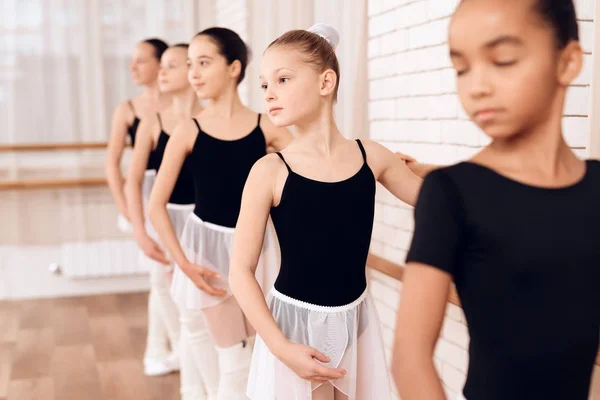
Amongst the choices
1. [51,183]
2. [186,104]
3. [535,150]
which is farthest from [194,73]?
[51,183]

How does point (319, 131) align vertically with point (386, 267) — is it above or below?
above

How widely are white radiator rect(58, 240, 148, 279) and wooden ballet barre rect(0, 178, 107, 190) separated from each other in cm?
43

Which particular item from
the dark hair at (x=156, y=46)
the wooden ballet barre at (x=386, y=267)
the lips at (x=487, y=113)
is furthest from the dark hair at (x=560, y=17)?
the dark hair at (x=156, y=46)

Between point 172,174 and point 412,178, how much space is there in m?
0.96

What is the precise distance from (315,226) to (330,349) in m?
0.26

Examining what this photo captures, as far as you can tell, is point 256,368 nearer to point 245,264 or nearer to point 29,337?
point 245,264

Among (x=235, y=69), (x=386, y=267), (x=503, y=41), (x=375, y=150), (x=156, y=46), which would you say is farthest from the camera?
(x=156, y=46)

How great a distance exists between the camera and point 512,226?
2.85ft

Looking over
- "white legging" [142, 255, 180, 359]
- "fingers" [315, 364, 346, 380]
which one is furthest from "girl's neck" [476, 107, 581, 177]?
"white legging" [142, 255, 180, 359]

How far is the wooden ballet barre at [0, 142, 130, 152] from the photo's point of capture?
5.21 m

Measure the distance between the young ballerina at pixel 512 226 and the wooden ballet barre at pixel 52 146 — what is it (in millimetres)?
4715

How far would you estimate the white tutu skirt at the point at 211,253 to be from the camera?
2324mm

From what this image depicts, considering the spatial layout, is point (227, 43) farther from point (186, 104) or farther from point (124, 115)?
point (124, 115)

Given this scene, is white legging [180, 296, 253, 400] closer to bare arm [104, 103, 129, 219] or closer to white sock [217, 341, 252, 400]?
white sock [217, 341, 252, 400]
